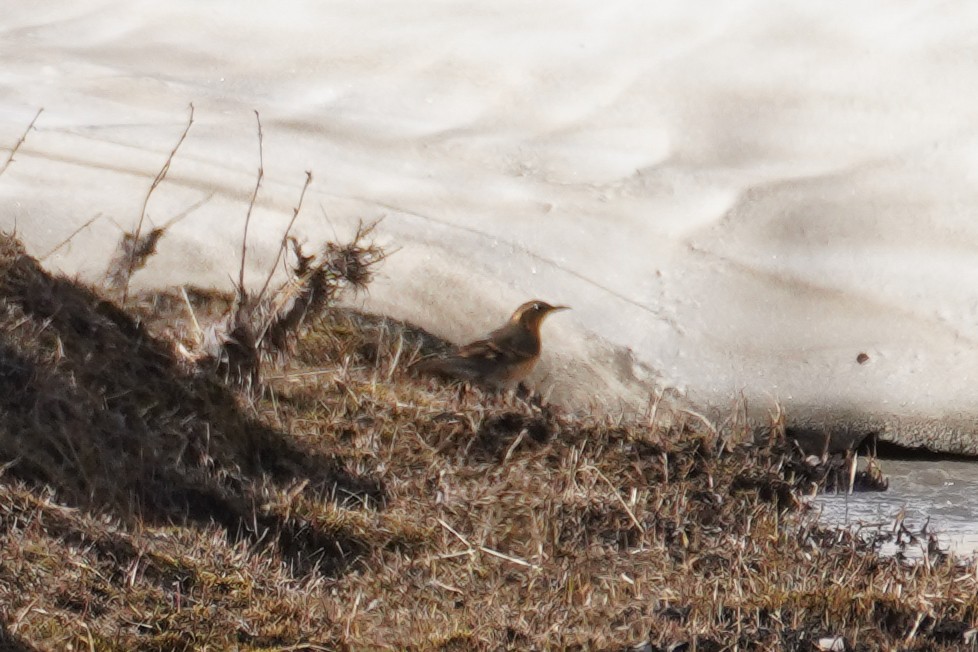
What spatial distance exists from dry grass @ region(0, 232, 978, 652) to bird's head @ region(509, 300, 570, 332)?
0.60m

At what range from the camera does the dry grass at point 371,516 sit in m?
4.12

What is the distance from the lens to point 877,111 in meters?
7.96

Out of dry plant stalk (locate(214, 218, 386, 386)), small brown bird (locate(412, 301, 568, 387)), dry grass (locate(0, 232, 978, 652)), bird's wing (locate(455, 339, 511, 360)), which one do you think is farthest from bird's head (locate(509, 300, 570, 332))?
dry plant stalk (locate(214, 218, 386, 386))

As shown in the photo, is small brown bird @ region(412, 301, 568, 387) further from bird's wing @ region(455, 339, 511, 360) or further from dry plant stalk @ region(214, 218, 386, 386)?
dry plant stalk @ region(214, 218, 386, 386)

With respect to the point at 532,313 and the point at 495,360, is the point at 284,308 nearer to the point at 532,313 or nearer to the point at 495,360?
the point at 495,360

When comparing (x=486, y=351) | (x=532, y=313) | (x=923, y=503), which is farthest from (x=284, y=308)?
(x=923, y=503)

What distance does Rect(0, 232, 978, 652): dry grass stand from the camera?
4.12 m

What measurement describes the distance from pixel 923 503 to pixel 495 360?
2.05m

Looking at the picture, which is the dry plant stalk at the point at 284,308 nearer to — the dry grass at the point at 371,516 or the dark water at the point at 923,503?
the dry grass at the point at 371,516

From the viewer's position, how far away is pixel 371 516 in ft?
17.7

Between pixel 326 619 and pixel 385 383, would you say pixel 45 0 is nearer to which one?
pixel 385 383

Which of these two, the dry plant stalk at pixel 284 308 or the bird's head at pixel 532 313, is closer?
the dry plant stalk at pixel 284 308

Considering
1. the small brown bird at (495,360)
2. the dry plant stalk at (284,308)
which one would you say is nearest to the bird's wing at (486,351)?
the small brown bird at (495,360)

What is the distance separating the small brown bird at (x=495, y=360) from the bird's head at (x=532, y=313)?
2.0 inches
